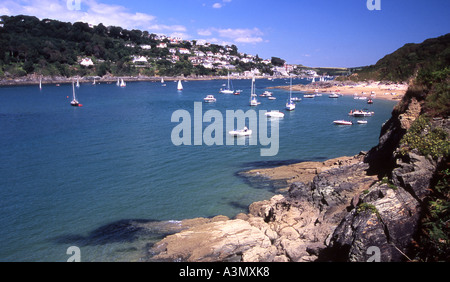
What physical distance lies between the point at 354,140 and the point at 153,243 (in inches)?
1252

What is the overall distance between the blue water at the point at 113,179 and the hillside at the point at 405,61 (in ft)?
258

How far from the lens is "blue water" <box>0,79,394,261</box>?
16531mm

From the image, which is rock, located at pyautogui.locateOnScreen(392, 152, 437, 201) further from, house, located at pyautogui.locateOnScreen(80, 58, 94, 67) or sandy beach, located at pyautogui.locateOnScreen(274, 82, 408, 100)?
house, located at pyautogui.locateOnScreen(80, 58, 94, 67)

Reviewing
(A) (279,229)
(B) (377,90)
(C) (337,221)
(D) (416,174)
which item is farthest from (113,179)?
(B) (377,90)

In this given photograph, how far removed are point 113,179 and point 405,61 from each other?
128 metres

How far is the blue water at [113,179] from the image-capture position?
1653 cm

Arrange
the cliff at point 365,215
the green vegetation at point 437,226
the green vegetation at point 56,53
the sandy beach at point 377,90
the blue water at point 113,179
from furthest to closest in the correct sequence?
the green vegetation at point 56,53 → the sandy beach at point 377,90 → the blue water at point 113,179 → the cliff at point 365,215 → the green vegetation at point 437,226

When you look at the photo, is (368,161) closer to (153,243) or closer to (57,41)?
(153,243)

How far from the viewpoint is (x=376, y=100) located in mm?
84500

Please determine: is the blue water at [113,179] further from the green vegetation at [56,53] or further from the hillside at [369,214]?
the green vegetation at [56,53]

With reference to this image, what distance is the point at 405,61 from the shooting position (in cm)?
11700

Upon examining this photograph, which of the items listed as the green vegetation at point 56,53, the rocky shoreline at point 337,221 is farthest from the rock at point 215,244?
the green vegetation at point 56,53

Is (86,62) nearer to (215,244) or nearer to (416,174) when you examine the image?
(215,244)

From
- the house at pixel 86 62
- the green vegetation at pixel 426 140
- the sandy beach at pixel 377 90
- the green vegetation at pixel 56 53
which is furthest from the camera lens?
the house at pixel 86 62
